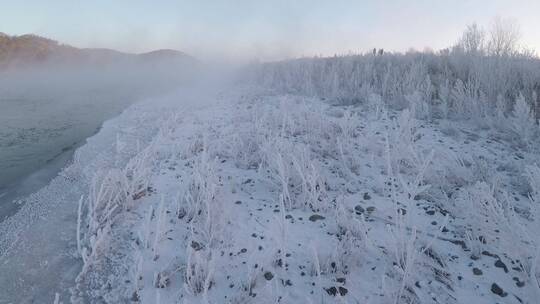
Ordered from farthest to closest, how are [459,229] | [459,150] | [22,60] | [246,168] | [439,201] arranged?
[22,60] → [459,150] → [246,168] → [439,201] → [459,229]

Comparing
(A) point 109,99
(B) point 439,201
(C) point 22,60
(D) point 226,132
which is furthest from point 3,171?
(C) point 22,60

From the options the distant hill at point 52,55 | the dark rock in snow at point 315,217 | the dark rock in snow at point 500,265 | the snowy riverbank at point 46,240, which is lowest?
the snowy riverbank at point 46,240

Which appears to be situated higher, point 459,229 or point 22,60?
point 22,60

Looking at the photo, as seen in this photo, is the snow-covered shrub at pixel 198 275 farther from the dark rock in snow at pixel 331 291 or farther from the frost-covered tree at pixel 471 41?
the frost-covered tree at pixel 471 41

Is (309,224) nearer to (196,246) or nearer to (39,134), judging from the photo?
(196,246)

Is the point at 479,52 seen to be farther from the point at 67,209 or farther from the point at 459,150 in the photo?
the point at 67,209

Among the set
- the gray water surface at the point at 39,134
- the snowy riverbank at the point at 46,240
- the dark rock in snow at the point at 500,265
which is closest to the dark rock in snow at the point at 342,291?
the dark rock in snow at the point at 500,265

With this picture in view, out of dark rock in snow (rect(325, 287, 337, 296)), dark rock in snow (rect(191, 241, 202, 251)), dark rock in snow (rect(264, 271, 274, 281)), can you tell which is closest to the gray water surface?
dark rock in snow (rect(191, 241, 202, 251))
